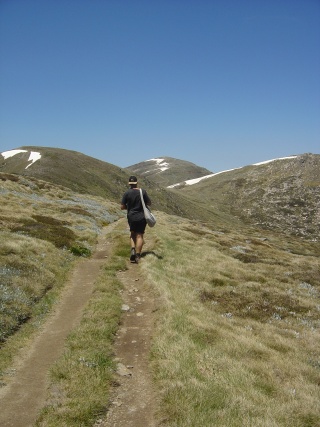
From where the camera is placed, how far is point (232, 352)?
32.1 feet

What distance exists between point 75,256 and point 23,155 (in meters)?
131

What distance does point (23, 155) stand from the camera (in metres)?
139

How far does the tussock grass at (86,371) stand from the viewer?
21.4ft

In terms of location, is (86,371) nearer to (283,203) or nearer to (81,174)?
(81,174)

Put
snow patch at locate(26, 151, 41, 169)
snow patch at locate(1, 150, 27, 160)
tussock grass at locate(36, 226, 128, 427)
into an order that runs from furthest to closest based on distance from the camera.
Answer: snow patch at locate(1, 150, 27, 160) < snow patch at locate(26, 151, 41, 169) < tussock grass at locate(36, 226, 128, 427)

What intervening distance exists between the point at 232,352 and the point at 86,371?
164 inches

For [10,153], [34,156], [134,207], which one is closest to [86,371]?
[134,207]

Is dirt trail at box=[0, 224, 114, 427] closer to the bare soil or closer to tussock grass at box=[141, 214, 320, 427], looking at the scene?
the bare soil

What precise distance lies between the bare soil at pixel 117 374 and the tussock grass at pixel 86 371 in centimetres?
23

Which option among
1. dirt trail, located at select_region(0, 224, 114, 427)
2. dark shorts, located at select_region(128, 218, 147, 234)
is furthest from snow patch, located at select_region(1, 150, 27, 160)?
dirt trail, located at select_region(0, 224, 114, 427)

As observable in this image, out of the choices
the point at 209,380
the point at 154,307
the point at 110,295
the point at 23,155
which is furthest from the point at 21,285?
the point at 23,155

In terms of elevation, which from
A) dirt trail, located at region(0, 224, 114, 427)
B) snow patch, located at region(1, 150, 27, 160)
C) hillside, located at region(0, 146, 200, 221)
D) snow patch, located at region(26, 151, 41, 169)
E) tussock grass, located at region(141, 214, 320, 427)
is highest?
snow patch, located at region(1, 150, 27, 160)

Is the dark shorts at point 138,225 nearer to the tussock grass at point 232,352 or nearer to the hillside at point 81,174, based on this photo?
the tussock grass at point 232,352

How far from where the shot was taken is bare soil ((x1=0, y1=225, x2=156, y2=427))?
668 cm
